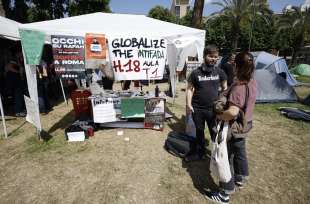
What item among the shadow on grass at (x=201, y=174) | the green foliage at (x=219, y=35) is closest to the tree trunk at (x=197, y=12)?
the shadow on grass at (x=201, y=174)

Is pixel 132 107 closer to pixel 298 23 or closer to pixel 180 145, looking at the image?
pixel 180 145

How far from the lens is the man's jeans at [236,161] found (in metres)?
2.81

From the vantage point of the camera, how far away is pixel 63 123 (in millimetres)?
6074

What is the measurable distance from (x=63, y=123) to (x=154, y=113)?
260 centimetres

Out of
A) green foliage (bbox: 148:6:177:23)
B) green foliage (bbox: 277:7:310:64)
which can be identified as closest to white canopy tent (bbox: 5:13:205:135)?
green foliage (bbox: 277:7:310:64)

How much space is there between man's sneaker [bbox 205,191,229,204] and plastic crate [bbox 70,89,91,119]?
12.3 feet

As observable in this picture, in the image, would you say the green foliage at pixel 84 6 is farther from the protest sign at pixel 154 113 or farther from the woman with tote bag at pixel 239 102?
the woman with tote bag at pixel 239 102

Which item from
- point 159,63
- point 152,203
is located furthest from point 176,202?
point 159,63

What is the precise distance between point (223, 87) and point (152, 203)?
225 cm

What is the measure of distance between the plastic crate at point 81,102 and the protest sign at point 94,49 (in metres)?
0.76

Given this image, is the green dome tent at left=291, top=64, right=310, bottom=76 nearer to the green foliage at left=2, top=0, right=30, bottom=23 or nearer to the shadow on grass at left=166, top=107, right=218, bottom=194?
the shadow on grass at left=166, top=107, right=218, bottom=194

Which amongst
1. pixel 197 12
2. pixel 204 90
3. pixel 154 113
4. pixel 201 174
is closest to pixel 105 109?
pixel 154 113

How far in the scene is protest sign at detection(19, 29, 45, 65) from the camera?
14.1ft

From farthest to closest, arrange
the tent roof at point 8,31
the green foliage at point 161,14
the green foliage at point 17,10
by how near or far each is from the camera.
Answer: the green foliage at point 161,14 → the green foliage at point 17,10 → the tent roof at point 8,31
